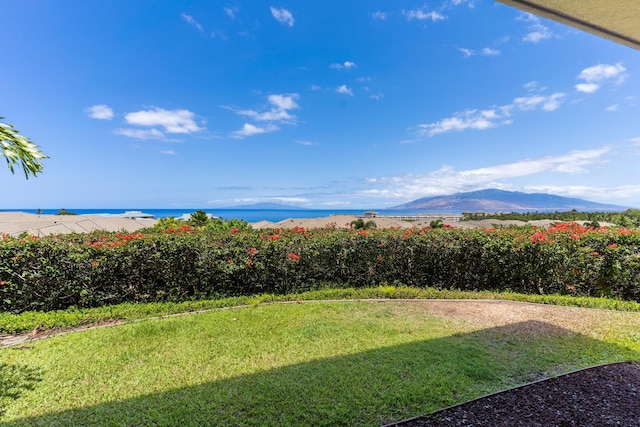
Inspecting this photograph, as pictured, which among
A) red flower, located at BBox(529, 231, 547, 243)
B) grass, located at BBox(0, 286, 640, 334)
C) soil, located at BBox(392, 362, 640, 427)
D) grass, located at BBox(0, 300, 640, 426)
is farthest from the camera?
red flower, located at BBox(529, 231, 547, 243)

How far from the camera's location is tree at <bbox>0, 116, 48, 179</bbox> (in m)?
2.51

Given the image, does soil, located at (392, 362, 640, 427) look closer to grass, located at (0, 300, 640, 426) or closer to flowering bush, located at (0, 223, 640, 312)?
grass, located at (0, 300, 640, 426)

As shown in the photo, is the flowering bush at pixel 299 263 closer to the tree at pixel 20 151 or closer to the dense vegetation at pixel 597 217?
the tree at pixel 20 151

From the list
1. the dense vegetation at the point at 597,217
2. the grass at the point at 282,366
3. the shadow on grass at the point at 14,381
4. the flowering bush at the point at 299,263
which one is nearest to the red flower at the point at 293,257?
the flowering bush at the point at 299,263

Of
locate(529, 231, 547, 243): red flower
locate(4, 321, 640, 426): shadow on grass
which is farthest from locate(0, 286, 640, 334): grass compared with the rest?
locate(4, 321, 640, 426): shadow on grass

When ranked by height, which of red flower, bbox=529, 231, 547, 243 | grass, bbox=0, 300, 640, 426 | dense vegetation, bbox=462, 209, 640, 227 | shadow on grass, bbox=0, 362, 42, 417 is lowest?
shadow on grass, bbox=0, 362, 42, 417

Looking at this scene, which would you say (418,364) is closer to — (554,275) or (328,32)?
(554,275)

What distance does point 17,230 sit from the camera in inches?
281

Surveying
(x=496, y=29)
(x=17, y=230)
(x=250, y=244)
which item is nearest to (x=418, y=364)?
(x=250, y=244)

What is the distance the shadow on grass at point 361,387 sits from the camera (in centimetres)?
222

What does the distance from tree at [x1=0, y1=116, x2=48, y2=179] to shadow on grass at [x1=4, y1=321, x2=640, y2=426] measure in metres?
1.91

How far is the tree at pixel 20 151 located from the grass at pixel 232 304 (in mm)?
2363

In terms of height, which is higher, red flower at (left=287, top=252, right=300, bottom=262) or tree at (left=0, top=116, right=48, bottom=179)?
tree at (left=0, top=116, right=48, bottom=179)

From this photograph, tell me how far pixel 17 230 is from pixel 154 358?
6.82 meters
